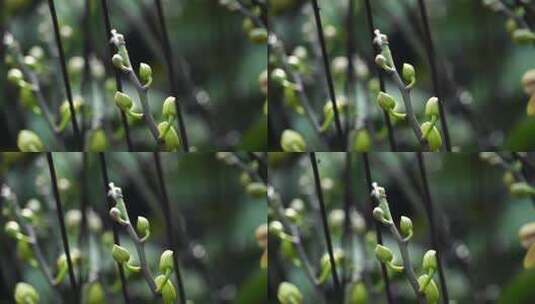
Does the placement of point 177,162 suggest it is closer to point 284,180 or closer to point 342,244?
point 284,180

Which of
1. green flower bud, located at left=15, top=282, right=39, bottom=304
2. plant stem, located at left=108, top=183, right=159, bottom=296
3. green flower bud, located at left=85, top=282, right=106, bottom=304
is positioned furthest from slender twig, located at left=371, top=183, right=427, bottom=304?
green flower bud, located at left=15, top=282, right=39, bottom=304

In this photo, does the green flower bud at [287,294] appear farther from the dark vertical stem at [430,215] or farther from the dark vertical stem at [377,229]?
the dark vertical stem at [430,215]

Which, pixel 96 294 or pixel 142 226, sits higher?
pixel 142 226

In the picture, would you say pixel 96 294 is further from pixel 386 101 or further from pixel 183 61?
pixel 386 101

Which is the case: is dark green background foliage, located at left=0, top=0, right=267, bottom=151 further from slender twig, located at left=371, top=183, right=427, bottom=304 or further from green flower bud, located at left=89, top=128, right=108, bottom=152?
slender twig, located at left=371, top=183, right=427, bottom=304

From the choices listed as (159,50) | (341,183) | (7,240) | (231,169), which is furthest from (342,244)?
(7,240)

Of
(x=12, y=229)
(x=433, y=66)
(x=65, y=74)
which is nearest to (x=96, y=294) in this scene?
(x=12, y=229)
